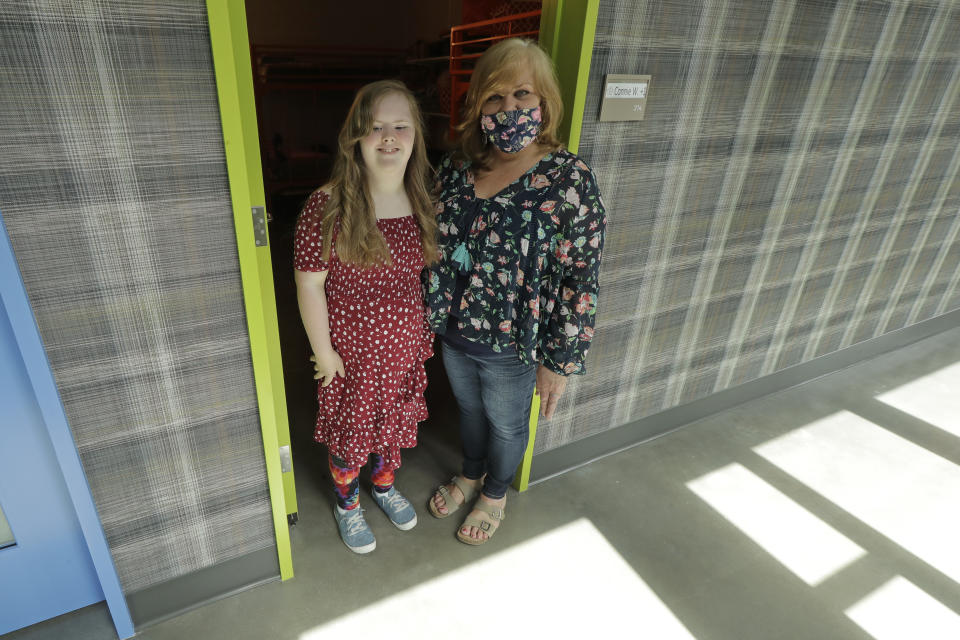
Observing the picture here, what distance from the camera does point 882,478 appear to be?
224cm

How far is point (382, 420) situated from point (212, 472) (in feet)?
1.49

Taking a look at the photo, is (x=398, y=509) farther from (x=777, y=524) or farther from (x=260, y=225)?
(x=777, y=524)

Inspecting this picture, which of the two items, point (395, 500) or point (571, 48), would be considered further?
point (395, 500)

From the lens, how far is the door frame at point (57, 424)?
1.02m

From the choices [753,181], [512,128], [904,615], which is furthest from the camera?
[753,181]

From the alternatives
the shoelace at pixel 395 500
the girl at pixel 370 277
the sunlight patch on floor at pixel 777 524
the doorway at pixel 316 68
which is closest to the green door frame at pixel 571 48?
the girl at pixel 370 277

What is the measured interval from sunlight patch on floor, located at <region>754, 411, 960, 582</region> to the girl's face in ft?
6.61

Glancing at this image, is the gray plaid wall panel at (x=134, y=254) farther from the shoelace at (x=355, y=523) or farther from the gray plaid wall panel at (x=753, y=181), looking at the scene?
the gray plaid wall panel at (x=753, y=181)

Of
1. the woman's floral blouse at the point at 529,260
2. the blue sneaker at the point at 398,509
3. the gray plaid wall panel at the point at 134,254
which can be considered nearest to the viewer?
the gray plaid wall panel at the point at 134,254

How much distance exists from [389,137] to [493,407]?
2.78 ft

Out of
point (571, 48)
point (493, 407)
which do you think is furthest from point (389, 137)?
point (493, 407)

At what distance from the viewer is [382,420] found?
5.16 ft

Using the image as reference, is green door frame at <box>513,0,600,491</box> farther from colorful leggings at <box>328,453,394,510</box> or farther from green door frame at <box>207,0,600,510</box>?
colorful leggings at <box>328,453,394,510</box>

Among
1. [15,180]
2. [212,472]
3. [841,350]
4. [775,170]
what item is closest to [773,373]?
[841,350]
